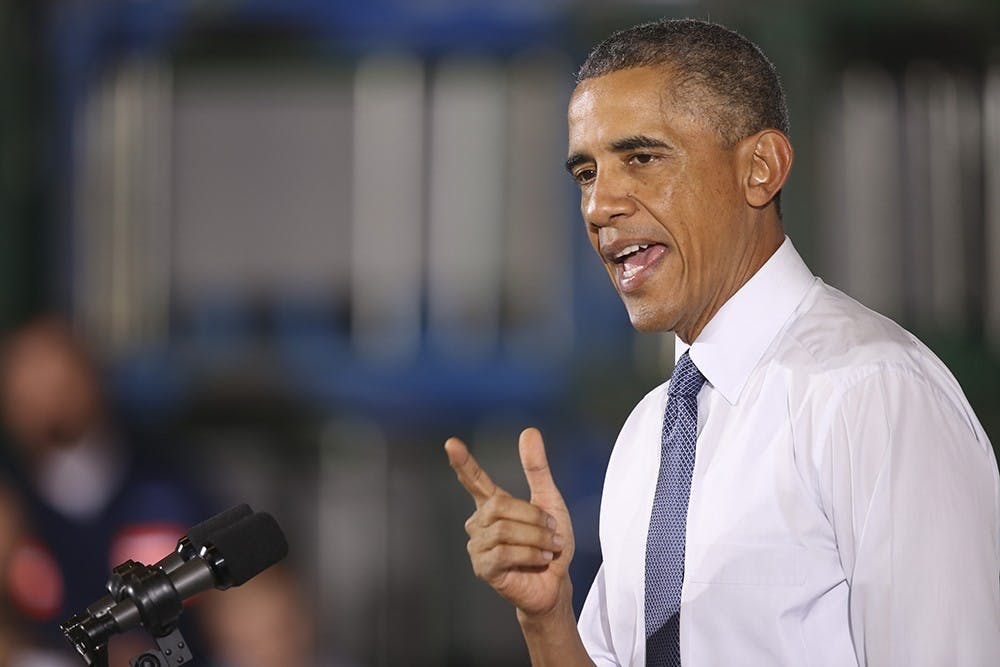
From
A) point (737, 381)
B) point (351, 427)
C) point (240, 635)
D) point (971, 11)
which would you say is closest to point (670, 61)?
point (737, 381)

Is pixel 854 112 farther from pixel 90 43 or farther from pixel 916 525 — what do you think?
pixel 916 525

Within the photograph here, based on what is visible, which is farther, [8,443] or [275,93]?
[275,93]

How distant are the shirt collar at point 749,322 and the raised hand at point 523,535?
0.20m

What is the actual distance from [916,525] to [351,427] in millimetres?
2457

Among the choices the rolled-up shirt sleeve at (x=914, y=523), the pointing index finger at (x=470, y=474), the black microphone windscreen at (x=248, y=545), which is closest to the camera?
the rolled-up shirt sleeve at (x=914, y=523)

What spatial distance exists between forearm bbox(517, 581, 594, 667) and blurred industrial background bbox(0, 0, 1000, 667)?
2.01 m

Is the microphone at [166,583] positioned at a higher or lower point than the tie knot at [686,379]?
lower

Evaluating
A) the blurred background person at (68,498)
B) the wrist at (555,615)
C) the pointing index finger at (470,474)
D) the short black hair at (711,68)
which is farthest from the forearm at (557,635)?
the blurred background person at (68,498)

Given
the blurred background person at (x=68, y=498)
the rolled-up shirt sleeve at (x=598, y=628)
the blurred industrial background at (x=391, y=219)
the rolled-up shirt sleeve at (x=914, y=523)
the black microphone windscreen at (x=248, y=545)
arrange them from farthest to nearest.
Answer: the blurred industrial background at (x=391, y=219) → the blurred background person at (x=68, y=498) → the rolled-up shirt sleeve at (x=598, y=628) → the black microphone windscreen at (x=248, y=545) → the rolled-up shirt sleeve at (x=914, y=523)

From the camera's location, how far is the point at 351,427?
3.56 meters

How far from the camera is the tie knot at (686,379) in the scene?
1493mm

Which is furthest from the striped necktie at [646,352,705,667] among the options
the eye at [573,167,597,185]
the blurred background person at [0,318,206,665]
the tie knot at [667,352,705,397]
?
the blurred background person at [0,318,206,665]

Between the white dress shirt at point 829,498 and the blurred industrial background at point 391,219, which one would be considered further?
the blurred industrial background at point 391,219

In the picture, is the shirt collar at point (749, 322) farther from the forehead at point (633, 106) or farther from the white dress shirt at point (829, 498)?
the forehead at point (633, 106)
